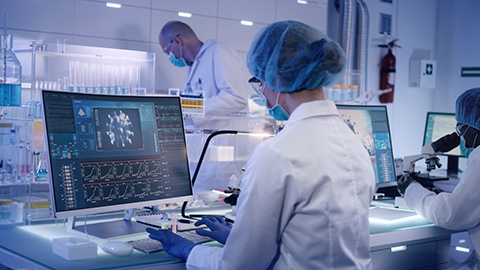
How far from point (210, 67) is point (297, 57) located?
8.86 feet

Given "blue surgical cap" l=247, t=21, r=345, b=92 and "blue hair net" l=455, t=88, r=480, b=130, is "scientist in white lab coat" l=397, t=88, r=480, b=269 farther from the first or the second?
"blue surgical cap" l=247, t=21, r=345, b=92

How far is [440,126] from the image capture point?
4.35 metres

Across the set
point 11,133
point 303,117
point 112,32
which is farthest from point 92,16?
point 303,117

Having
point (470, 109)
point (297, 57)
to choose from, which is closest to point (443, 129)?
point (470, 109)

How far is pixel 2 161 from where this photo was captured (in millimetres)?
2113

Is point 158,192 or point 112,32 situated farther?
point 112,32

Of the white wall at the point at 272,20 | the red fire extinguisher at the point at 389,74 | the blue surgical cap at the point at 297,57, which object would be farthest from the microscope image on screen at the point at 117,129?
the red fire extinguisher at the point at 389,74

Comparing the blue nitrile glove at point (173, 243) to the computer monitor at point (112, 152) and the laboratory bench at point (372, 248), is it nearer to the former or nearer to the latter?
the laboratory bench at point (372, 248)

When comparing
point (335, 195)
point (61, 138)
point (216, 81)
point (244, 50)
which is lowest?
point (335, 195)

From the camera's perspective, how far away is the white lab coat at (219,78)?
12.4ft

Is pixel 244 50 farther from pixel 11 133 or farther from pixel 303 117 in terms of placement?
pixel 303 117

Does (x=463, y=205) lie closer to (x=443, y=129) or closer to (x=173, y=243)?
(x=173, y=243)

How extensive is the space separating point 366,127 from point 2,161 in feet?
5.51

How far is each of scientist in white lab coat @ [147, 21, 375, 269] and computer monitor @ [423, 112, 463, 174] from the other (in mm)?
2974
